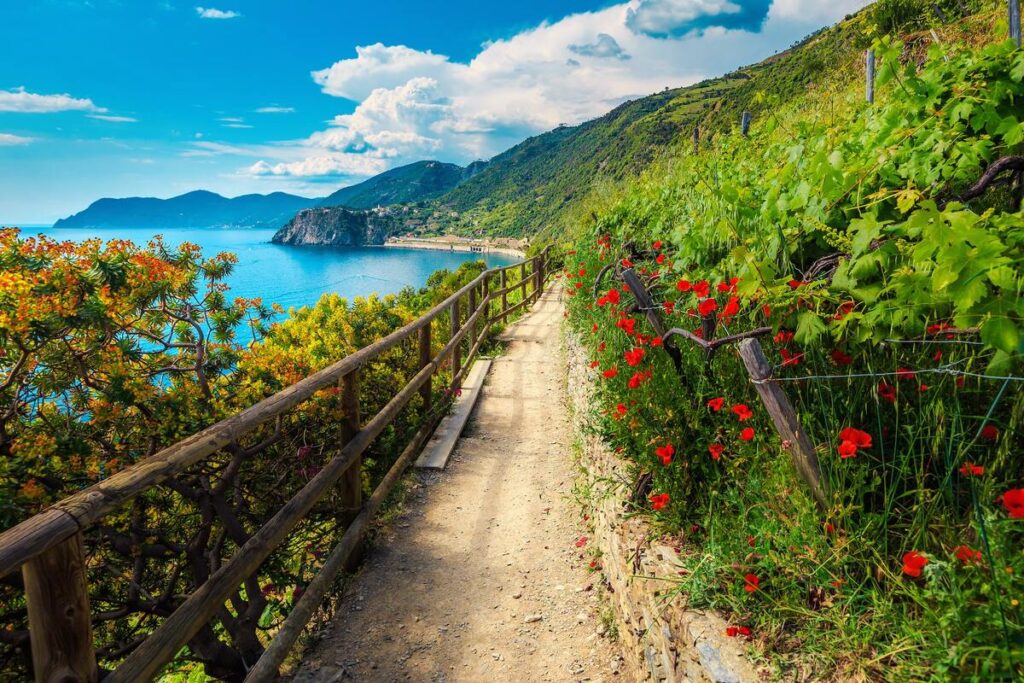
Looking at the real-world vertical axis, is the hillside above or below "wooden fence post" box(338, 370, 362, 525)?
above

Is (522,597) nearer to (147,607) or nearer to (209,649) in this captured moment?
(209,649)

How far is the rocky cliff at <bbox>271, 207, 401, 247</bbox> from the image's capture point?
14600cm

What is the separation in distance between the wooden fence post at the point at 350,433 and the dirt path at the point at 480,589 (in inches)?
16.5

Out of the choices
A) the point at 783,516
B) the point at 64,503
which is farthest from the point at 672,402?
the point at 64,503

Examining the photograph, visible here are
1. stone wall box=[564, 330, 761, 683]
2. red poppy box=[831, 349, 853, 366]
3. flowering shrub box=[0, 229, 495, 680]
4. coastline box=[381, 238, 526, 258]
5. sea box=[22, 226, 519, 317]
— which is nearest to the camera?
stone wall box=[564, 330, 761, 683]

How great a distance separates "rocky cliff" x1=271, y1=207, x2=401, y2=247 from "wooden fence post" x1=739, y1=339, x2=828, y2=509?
153 m

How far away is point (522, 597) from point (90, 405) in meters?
2.63

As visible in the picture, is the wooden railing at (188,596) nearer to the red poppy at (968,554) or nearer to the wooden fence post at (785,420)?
the wooden fence post at (785,420)

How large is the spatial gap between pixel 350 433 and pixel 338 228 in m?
153

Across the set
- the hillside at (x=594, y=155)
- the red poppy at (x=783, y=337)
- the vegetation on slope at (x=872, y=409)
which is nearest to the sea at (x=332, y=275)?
the hillside at (x=594, y=155)

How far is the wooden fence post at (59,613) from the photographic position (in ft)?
3.88

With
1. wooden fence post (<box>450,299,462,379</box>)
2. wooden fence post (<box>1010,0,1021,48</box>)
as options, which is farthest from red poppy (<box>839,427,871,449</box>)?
wooden fence post (<box>450,299,462,379</box>)

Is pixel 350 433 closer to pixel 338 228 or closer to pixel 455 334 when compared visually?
pixel 455 334

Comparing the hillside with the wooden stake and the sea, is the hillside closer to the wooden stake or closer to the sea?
the sea
